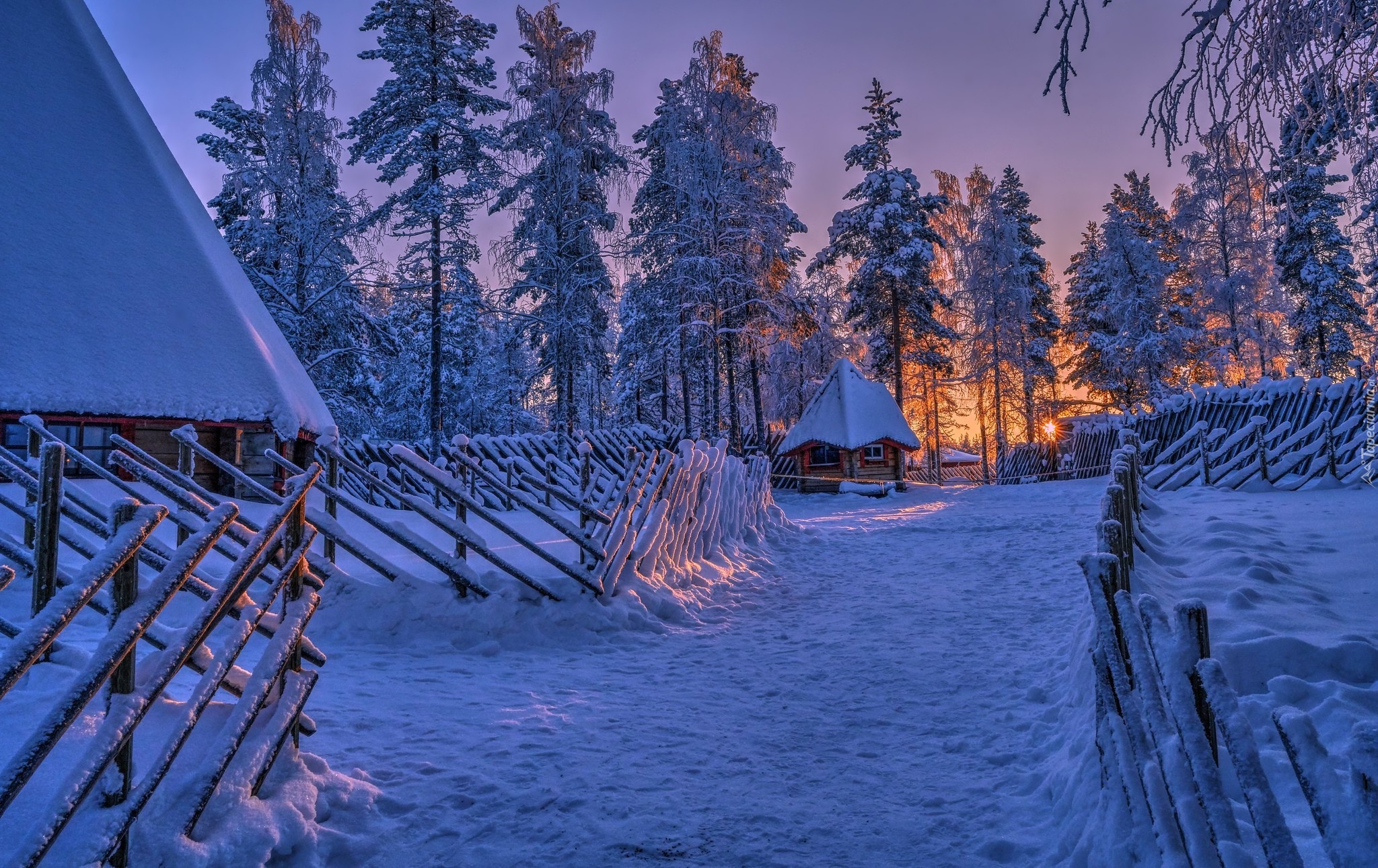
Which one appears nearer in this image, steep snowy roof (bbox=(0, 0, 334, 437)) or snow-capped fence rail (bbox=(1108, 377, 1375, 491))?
steep snowy roof (bbox=(0, 0, 334, 437))

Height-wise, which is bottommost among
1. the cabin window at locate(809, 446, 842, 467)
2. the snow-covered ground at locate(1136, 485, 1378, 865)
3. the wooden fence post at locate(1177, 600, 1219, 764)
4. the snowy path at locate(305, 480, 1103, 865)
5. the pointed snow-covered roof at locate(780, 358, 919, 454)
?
the snowy path at locate(305, 480, 1103, 865)

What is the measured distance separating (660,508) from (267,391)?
6.81 m

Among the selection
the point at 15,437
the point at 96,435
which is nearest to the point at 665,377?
the point at 96,435

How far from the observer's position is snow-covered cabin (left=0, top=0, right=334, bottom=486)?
9.04 metres

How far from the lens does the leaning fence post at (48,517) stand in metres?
2.55

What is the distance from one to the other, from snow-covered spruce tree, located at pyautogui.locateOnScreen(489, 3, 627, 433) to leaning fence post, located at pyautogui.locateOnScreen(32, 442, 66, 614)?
61.0ft

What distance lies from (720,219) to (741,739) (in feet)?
61.7

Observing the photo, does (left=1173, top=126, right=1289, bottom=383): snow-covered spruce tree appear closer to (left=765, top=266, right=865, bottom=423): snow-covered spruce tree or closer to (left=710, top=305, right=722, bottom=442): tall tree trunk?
(left=765, top=266, right=865, bottom=423): snow-covered spruce tree

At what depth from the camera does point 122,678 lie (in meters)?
2.26

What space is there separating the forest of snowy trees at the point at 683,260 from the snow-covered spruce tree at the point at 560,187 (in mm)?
76

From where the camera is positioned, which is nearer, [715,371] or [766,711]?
[766,711]

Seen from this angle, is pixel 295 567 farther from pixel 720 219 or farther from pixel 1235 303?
pixel 1235 303

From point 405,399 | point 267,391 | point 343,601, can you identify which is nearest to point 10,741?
point 343,601

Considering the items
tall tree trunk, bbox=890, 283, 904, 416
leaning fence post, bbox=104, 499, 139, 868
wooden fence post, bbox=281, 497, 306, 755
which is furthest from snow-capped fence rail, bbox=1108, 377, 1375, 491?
tall tree trunk, bbox=890, 283, 904, 416
